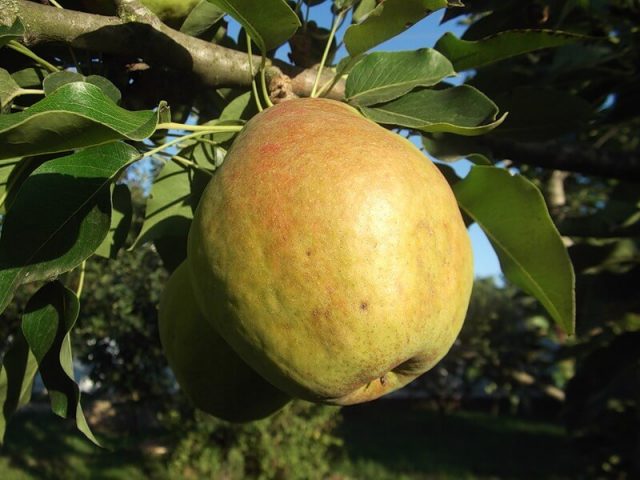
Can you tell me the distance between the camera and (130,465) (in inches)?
365

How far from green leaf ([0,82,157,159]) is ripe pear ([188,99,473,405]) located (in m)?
0.17

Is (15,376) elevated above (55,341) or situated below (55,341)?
below

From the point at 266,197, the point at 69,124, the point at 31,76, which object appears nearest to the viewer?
the point at 69,124

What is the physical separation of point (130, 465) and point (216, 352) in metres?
8.75

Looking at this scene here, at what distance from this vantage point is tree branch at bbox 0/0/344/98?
117 cm

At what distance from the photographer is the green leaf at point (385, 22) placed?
3.83 feet

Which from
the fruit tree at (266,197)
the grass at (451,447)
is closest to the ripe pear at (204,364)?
the fruit tree at (266,197)

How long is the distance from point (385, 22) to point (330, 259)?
51cm

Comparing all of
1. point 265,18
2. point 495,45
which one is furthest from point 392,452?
point 265,18

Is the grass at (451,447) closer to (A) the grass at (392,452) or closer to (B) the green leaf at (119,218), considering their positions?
(A) the grass at (392,452)

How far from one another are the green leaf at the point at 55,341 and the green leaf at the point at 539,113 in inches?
45.4

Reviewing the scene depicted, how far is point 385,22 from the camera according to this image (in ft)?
3.96

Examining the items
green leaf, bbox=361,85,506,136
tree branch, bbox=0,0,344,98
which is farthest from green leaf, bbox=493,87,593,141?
tree branch, bbox=0,0,344,98

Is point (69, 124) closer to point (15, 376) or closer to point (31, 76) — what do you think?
point (31, 76)
